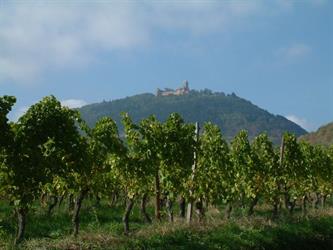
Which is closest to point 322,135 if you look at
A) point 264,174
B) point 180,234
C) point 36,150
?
point 264,174

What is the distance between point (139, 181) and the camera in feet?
55.2

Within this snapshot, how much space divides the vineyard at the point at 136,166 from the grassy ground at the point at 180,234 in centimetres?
24

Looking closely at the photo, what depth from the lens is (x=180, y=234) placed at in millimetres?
14305

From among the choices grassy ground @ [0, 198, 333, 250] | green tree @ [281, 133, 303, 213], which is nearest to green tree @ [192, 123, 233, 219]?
grassy ground @ [0, 198, 333, 250]

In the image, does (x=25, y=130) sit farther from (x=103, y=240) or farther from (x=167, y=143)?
(x=167, y=143)

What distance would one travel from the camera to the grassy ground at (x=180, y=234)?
40.9ft

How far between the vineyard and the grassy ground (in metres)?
0.24

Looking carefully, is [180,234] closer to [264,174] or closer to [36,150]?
[36,150]

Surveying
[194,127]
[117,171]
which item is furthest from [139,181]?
Result: [194,127]

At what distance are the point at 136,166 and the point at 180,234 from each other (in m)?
3.20

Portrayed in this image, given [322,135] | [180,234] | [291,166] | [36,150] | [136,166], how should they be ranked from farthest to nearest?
[322,135] → [291,166] → [136,166] → [180,234] → [36,150]

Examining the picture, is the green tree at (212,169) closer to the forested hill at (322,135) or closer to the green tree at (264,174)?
the green tree at (264,174)

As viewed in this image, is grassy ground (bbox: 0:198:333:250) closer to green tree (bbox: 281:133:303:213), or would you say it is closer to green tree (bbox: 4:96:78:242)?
green tree (bbox: 4:96:78:242)

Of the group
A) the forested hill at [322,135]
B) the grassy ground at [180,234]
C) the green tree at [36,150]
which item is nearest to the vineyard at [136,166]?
the green tree at [36,150]
